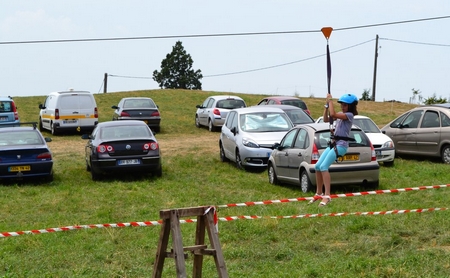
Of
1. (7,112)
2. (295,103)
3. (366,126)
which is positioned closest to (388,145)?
(366,126)

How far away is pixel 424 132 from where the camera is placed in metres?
18.3

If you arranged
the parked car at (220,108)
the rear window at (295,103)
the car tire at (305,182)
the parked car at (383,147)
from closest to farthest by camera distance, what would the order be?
the car tire at (305,182) → the parked car at (383,147) → the rear window at (295,103) → the parked car at (220,108)

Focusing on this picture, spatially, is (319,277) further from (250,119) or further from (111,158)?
(250,119)

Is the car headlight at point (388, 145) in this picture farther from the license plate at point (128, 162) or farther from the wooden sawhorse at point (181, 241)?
the wooden sawhorse at point (181, 241)

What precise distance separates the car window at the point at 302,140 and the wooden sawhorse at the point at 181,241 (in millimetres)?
7739

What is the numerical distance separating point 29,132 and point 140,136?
270 cm

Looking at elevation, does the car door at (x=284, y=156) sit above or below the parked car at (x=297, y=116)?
below

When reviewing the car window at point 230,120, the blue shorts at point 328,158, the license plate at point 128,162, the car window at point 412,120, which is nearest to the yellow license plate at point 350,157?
the blue shorts at point 328,158

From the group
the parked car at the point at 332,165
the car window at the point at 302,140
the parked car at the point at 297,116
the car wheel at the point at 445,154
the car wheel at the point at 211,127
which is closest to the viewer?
the parked car at the point at 332,165

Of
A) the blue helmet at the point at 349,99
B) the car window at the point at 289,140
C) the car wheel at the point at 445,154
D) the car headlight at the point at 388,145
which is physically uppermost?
the blue helmet at the point at 349,99

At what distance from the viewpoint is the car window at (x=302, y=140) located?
45.4 ft

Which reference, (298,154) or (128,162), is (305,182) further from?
(128,162)

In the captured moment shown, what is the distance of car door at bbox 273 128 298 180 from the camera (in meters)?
14.6

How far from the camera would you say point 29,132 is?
17.0 meters
